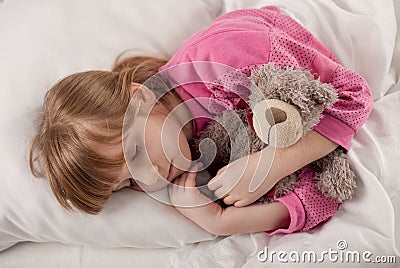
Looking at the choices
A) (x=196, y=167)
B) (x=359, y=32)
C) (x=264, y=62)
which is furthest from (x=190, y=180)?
(x=359, y=32)

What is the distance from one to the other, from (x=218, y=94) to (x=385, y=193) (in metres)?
0.33

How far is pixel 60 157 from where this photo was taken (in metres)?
1.02

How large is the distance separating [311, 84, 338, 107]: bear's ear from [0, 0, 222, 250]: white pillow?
1.04 ft

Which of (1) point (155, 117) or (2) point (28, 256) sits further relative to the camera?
(2) point (28, 256)

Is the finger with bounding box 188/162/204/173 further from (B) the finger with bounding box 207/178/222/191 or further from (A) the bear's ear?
(A) the bear's ear

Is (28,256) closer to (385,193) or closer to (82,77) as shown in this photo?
(82,77)

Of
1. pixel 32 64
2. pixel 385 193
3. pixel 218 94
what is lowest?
pixel 385 193

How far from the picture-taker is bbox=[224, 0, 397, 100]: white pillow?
118 cm

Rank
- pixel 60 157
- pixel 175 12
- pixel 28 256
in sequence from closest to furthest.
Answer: pixel 60 157
pixel 28 256
pixel 175 12

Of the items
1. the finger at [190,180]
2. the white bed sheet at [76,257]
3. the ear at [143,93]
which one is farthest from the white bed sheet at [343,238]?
the ear at [143,93]

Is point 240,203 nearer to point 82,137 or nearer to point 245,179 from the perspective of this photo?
point 245,179

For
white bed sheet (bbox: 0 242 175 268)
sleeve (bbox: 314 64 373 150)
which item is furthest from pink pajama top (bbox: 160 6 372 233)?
white bed sheet (bbox: 0 242 175 268)

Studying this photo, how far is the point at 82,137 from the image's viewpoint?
1002 mm

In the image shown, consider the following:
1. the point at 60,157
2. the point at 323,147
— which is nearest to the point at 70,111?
the point at 60,157
